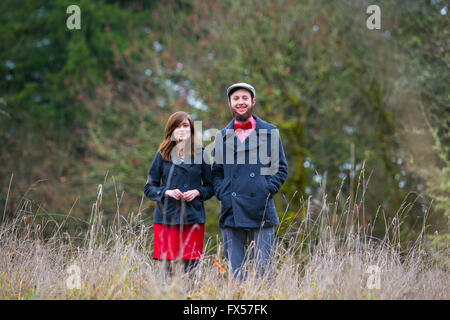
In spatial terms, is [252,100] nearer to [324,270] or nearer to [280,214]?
[324,270]

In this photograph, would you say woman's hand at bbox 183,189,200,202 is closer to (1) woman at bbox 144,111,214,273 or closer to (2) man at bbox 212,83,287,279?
(1) woman at bbox 144,111,214,273

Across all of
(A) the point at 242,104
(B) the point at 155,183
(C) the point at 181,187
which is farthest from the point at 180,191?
(A) the point at 242,104

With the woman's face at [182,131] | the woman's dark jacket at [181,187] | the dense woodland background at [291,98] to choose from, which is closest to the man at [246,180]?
the woman's dark jacket at [181,187]

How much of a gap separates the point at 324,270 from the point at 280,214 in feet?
12.5

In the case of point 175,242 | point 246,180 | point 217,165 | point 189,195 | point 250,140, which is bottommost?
point 175,242

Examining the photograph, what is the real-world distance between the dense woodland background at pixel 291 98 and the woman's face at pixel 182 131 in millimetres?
3836

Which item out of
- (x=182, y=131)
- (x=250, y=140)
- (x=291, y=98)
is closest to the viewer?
(x=250, y=140)

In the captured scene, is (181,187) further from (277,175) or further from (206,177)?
(277,175)

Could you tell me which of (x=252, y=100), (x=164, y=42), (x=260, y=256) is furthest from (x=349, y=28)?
(x=260, y=256)

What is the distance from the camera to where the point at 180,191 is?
131 inches

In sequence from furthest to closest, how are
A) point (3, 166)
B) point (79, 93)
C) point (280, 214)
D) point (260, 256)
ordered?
point (79, 93)
point (3, 166)
point (280, 214)
point (260, 256)

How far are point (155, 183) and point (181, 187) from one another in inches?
8.2

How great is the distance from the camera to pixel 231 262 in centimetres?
322

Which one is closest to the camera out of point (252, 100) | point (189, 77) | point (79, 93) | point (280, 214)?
point (252, 100)
